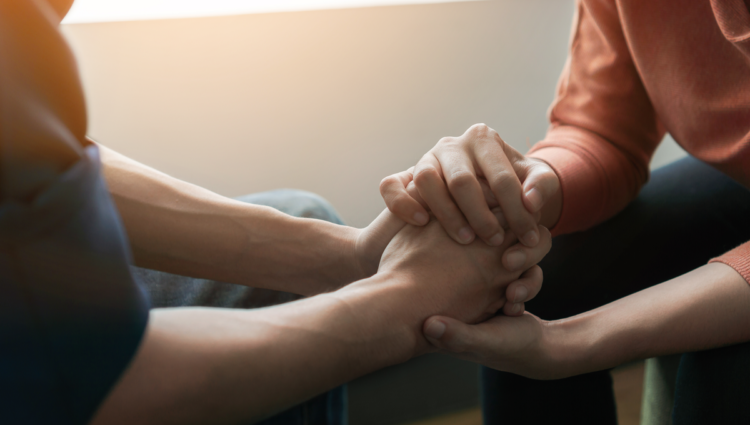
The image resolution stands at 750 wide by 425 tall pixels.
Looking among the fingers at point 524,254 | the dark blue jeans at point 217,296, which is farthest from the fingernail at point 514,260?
the dark blue jeans at point 217,296

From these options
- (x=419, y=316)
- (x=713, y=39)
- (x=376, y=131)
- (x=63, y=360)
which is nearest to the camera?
(x=63, y=360)

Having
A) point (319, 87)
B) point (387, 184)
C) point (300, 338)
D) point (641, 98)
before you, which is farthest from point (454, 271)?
point (319, 87)

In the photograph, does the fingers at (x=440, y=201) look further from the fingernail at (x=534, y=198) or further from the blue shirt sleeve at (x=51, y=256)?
the blue shirt sleeve at (x=51, y=256)

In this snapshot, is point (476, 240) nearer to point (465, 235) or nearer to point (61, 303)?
point (465, 235)

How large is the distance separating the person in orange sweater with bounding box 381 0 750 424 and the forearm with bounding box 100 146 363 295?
0.50ft

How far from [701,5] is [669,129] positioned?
22 cm

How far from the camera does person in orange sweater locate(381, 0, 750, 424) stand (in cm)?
60

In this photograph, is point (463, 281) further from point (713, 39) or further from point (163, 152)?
Answer: point (163, 152)

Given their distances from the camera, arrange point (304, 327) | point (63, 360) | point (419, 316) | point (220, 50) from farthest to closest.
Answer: point (220, 50) < point (419, 316) < point (304, 327) < point (63, 360)

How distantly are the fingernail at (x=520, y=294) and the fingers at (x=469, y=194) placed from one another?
0.07 meters

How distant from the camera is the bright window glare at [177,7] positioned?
117 cm

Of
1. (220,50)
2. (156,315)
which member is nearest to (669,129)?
(156,315)

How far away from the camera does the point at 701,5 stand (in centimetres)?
73

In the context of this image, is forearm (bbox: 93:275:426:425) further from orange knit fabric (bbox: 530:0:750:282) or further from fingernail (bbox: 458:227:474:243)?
orange knit fabric (bbox: 530:0:750:282)
